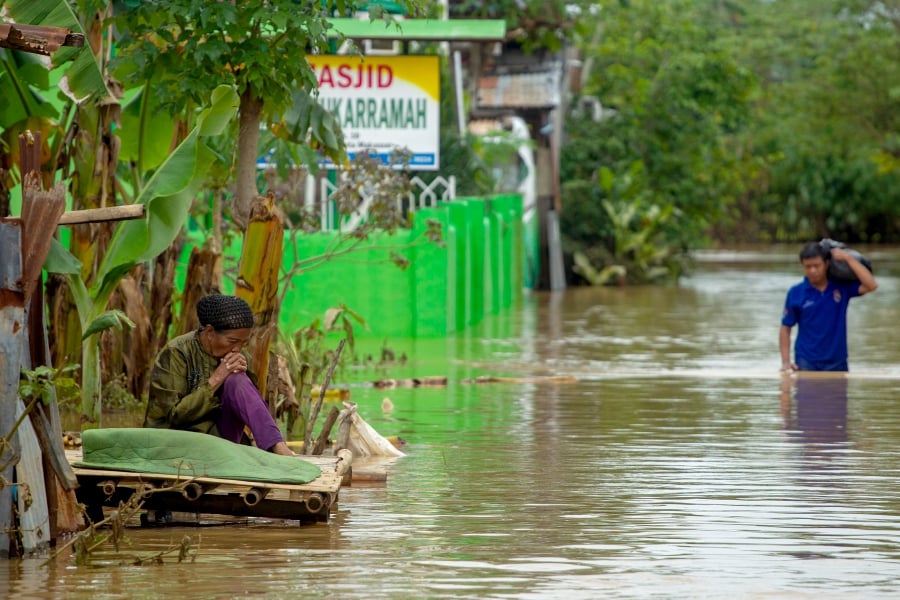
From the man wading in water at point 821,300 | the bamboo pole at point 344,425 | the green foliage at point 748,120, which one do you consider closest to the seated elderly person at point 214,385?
the bamboo pole at point 344,425

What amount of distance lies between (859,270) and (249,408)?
660cm

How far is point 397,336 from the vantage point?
19859 millimetres

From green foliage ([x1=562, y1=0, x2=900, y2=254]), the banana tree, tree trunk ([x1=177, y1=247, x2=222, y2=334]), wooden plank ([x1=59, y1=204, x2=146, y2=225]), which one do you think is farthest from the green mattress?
green foliage ([x1=562, y1=0, x2=900, y2=254])

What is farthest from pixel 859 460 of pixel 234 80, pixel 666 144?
pixel 666 144

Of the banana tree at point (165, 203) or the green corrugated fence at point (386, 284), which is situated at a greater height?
the banana tree at point (165, 203)

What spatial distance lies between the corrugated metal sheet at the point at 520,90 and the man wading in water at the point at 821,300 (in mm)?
15386

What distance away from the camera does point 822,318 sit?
45.6 ft

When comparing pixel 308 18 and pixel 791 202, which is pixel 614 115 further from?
pixel 308 18

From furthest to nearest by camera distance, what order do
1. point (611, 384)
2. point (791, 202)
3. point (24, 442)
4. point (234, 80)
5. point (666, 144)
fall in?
1. point (791, 202)
2. point (666, 144)
3. point (611, 384)
4. point (234, 80)
5. point (24, 442)

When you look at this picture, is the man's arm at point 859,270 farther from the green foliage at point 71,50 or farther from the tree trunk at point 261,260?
the green foliage at point 71,50

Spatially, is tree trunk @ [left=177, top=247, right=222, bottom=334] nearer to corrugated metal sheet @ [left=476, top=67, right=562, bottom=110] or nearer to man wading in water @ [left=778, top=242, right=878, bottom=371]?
man wading in water @ [left=778, top=242, right=878, bottom=371]

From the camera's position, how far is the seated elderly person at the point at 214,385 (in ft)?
28.3

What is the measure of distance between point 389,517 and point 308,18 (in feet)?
12.0

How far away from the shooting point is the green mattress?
8.03 m
